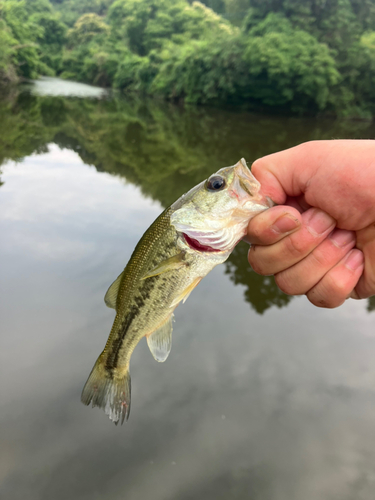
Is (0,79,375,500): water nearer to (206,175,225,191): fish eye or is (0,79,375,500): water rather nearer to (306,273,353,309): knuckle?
(306,273,353,309): knuckle

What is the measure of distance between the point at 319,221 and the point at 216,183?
80cm

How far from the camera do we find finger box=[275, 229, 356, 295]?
228cm

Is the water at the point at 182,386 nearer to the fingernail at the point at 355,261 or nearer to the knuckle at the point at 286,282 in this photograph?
the knuckle at the point at 286,282

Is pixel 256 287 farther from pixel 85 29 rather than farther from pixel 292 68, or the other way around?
pixel 85 29

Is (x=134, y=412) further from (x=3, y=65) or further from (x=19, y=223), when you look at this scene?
(x=3, y=65)

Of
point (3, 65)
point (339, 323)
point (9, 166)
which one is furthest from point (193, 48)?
point (339, 323)

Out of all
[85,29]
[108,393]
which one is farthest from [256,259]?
[85,29]

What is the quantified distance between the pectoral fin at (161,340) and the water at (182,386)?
6.64 feet

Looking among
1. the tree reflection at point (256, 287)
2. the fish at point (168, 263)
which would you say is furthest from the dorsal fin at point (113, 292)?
the tree reflection at point (256, 287)

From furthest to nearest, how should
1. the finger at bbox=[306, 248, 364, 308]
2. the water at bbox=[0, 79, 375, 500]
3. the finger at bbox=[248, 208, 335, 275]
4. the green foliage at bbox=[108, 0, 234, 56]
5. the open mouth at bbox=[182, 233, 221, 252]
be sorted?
the green foliage at bbox=[108, 0, 234, 56] < the water at bbox=[0, 79, 375, 500] < the finger at bbox=[306, 248, 364, 308] < the finger at bbox=[248, 208, 335, 275] < the open mouth at bbox=[182, 233, 221, 252]

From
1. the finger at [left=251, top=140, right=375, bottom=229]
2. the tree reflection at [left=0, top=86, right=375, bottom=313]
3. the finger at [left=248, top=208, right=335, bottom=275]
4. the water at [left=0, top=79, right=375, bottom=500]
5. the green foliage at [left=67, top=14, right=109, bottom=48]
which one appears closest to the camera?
the finger at [left=251, top=140, right=375, bottom=229]

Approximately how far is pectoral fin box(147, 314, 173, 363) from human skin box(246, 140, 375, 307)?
0.86 meters

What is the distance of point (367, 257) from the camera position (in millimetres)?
2312

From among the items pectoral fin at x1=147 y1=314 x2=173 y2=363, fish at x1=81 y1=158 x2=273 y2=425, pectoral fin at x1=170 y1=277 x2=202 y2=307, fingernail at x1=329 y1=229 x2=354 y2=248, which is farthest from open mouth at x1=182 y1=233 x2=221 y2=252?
fingernail at x1=329 y1=229 x2=354 y2=248
